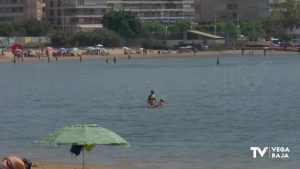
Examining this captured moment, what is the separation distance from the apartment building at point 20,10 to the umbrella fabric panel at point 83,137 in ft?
547

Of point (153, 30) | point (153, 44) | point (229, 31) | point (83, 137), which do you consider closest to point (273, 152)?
point (83, 137)

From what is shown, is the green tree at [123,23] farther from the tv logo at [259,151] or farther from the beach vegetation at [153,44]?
the tv logo at [259,151]

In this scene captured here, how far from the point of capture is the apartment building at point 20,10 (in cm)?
19112

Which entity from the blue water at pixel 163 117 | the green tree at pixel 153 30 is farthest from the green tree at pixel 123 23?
the blue water at pixel 163 117

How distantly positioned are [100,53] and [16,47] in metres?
17.5

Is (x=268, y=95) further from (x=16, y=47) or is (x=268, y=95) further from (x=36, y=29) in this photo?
(x=36, y=29)

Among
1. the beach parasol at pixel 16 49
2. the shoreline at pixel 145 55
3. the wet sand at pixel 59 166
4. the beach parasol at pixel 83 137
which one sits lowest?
the shoreline at pixel 145 55

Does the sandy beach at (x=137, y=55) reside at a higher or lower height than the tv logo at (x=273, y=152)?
lower

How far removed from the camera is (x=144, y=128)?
45875mm

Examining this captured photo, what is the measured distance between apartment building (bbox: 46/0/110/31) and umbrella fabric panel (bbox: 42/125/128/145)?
163 meters

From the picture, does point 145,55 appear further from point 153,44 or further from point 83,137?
point 83,137

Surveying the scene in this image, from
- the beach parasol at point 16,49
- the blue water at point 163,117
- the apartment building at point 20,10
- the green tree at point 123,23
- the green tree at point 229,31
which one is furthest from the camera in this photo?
the green tree at point 229,31

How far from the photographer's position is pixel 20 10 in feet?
641

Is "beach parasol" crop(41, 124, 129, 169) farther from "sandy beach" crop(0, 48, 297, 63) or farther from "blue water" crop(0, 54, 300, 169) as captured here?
"sandy beach" crop(0, 48, 297, 63)
